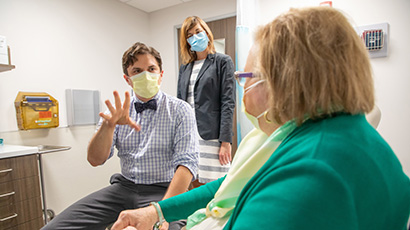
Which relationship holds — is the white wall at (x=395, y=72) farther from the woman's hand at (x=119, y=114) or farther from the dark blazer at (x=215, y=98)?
the woman's hand at (x=119, y=114)

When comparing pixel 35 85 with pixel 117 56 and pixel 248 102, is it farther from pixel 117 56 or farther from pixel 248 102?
pixel 248 102

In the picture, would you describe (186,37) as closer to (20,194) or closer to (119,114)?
(119,114)

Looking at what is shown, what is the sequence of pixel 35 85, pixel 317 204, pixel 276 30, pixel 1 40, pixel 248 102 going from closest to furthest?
pixel 317 204 → pixel 276 30 → pixel 248 102 → pixel 1 40 → pixel 35 85

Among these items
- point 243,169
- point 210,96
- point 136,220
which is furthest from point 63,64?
point 243,169

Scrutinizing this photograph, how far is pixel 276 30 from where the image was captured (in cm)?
52

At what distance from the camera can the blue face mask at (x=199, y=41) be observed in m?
1.97

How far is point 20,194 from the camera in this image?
180cm

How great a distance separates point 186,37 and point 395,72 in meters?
1.80

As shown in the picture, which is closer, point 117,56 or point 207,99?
point 207,99

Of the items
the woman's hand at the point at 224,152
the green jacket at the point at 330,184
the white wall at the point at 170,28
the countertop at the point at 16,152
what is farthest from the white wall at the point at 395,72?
the countertop at the point at 16,152

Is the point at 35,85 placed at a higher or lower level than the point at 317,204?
higher

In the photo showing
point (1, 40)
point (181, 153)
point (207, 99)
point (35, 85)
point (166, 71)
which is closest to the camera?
point (181, 153)

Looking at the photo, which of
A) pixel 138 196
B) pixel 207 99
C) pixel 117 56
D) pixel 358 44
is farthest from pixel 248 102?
pixel 117 56

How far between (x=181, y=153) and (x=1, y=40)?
5.61 feet
